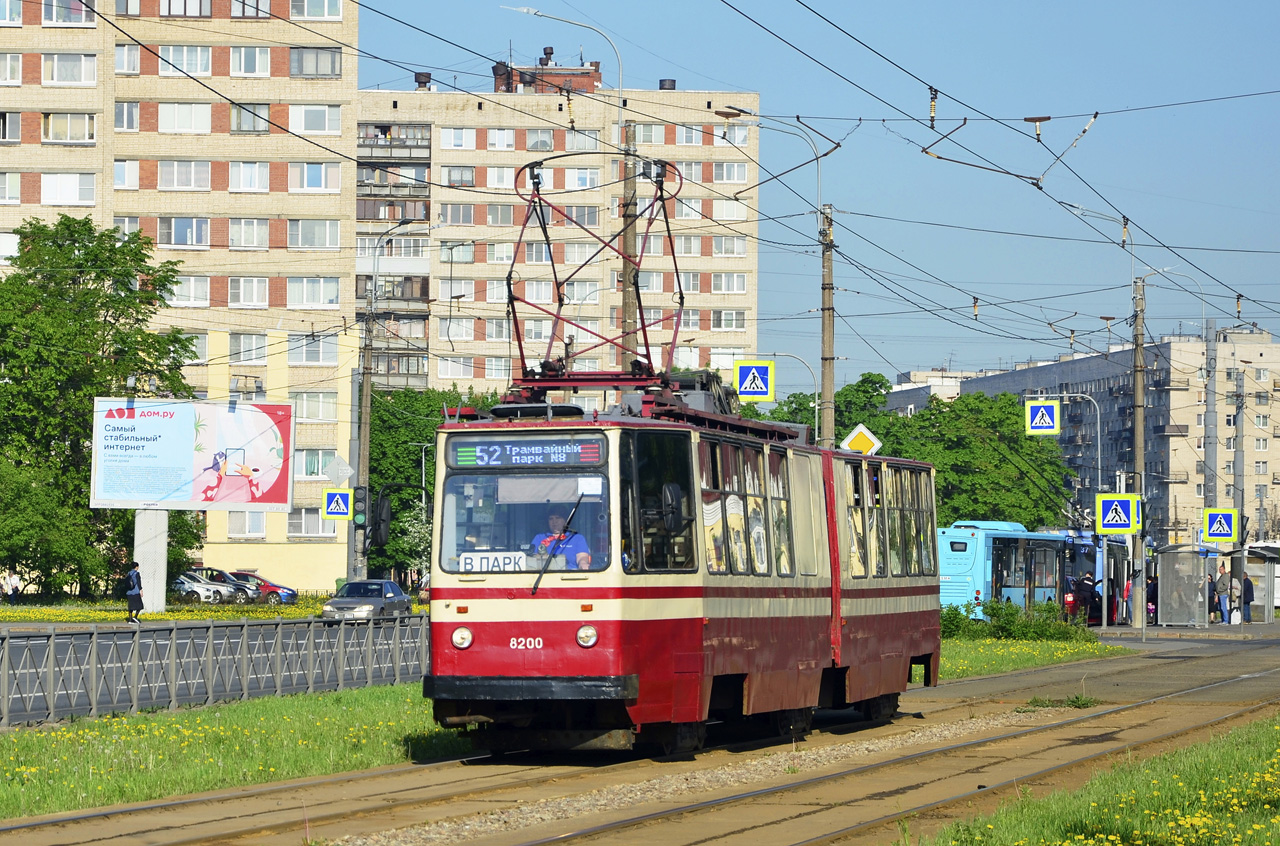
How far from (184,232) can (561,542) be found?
65656mm

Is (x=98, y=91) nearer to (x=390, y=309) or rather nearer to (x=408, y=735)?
(x=390, y=309)

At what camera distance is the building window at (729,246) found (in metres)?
103

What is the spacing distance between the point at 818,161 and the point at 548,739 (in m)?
18.2

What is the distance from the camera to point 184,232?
76375 mm

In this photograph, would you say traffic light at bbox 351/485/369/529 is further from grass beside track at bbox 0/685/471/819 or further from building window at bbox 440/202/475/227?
building window at bbox 440/202/475/227

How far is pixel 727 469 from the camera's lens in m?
15.5

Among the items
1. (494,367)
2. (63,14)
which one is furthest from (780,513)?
(494,367)

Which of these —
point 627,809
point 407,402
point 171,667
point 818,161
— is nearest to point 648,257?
point 407,402

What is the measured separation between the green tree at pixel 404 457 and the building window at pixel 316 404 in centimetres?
818

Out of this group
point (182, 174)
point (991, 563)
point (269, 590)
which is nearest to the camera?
point (991, 563)

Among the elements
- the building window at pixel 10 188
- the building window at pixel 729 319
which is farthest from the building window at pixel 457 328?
the building window at pixel 10 188

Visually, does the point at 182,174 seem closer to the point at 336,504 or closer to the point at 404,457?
the point at 404,457

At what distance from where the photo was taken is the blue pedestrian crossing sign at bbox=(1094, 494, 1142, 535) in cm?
3744

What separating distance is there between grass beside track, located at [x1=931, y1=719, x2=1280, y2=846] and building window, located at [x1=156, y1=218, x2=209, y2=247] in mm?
67366
